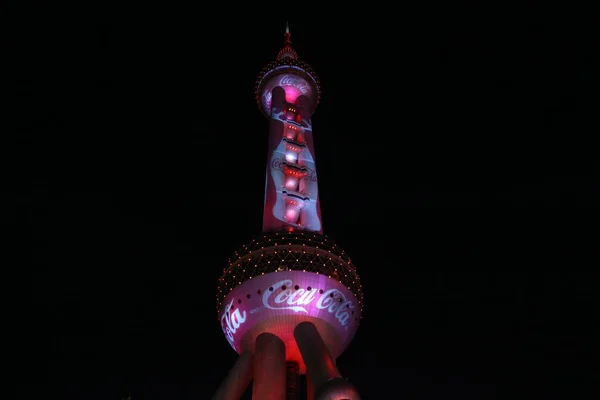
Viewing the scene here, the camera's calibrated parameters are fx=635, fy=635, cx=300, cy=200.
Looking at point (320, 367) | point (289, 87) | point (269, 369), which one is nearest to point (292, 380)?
point (269, 369)

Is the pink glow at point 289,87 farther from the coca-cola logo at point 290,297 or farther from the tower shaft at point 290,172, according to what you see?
the coca-cola logo at point 290,297

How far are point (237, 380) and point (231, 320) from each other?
3.06 meters

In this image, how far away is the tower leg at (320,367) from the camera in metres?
24.5

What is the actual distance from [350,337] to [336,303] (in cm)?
243

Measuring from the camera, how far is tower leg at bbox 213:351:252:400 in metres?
29.6

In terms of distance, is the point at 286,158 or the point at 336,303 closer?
the point at 336,303

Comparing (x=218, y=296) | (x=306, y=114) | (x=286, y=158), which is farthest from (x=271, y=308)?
(x=306, y=114)

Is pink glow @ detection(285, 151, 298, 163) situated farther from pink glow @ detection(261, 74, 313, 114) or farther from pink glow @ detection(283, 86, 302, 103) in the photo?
pink glow @ detection(283, 86, 302, 103)

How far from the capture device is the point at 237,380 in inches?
1182

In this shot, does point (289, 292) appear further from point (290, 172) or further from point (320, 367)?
point (290, 172)

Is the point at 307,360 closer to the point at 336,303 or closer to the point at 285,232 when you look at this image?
the point at 336,303

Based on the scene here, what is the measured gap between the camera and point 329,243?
33.0m

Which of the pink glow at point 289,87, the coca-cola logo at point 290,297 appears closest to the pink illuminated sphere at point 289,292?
the coca-cola logo at point 290,297

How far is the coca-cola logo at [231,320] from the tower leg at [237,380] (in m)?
1.44
